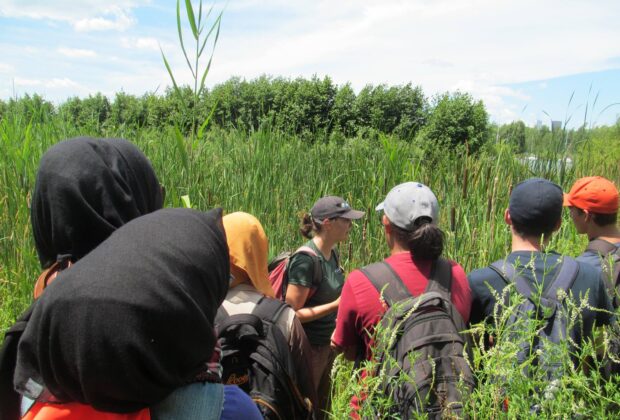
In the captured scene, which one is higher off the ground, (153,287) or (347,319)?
(153,287)

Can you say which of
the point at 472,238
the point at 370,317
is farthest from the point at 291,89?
the point at 370,317

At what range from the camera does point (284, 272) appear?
2.78m

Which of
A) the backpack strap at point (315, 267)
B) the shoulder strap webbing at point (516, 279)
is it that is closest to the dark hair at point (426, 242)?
the shoulder strap webbing at point (516, 279)

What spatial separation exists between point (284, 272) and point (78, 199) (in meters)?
1.78

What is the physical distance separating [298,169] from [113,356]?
147 inches

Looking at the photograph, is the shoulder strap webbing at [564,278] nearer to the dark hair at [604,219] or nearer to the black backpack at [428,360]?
the black backpack at [428,360]

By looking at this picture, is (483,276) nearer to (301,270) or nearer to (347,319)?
(347,319)

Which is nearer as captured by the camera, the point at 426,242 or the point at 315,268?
the point at 426,242

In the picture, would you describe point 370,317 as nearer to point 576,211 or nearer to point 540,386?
point 540,386

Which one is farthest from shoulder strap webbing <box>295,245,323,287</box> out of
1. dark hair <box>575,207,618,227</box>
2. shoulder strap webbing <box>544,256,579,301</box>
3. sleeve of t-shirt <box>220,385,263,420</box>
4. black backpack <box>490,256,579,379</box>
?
sleeve of t-shirt <box>220,385,263,420</box>

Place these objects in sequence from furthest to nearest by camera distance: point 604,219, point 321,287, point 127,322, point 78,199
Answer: point 321,287 → point 604,219 → point 78,199 → point 127,322

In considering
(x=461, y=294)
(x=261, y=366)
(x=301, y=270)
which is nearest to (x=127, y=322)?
(x=261, y=366)

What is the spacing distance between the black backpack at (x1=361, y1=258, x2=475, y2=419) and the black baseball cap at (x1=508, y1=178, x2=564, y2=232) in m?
0.66

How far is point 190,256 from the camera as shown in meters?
0.82
